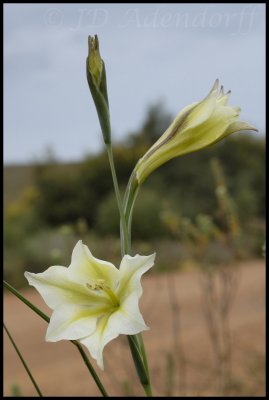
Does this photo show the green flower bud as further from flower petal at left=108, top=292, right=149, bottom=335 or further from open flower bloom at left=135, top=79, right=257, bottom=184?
flower petal at left=108, top=292, right=149, bottom=335

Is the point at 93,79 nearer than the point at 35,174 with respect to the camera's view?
Yes

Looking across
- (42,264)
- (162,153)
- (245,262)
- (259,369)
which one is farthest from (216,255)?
(162,153)

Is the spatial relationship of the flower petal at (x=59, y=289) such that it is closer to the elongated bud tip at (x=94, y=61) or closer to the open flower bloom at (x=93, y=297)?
the open flower bloom at (x=93, y=297)

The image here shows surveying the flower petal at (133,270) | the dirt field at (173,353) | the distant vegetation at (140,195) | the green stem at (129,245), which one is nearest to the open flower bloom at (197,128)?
the green stem at (129,245)

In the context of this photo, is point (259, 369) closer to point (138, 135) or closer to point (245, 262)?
point (245, 262)

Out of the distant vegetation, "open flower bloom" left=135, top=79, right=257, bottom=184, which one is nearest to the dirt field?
"open flower bloom" left=135, top=79, right=257, bottom=184

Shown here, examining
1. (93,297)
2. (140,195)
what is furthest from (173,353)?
(140,195)
